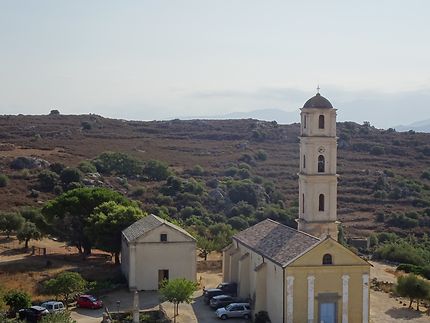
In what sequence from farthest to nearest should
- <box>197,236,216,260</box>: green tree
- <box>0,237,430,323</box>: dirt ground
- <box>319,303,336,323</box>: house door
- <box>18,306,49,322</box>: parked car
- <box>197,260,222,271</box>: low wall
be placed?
A: 1. <box>197,236,216,260</box>: green tree
2. <box>197,260,222,271</box>: low wall
3. <box>0,237,430,323</box>: dirt ground
4. <box>18,306,49,322</box>: parked car
5. <box>319,303,336,323</box>: house door

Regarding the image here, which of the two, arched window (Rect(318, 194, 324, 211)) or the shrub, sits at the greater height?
the shrub

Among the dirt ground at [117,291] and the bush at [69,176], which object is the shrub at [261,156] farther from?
the dirt ground at [117,291]

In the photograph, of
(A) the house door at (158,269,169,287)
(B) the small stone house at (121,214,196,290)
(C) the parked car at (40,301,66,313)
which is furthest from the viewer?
(A) the house door at (158,269,169,287)

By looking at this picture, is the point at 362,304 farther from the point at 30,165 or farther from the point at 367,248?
the point at 30,165

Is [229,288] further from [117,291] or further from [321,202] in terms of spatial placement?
[321,202]

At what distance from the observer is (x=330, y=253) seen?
31.8 metres

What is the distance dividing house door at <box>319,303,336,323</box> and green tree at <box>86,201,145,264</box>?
1803 centimetres

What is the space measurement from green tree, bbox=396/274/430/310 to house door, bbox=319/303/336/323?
8072 mm

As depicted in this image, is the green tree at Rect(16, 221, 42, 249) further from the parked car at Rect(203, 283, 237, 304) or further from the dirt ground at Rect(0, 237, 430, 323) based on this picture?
the parked car at Rect(203, 283, 237, 304)

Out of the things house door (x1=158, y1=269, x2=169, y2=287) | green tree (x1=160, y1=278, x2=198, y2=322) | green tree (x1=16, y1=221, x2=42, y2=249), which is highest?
green tree (x1=16, y1=221, x2=42, y2=249)

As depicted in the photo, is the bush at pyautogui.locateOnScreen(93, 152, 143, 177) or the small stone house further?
the bush at pyautogui.locateOnScreen(93, 152, 143, 177)

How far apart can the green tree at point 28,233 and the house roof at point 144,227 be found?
10000 millimetres

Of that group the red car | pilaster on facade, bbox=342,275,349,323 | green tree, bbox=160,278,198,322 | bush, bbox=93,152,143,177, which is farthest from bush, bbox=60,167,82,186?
pilaster on facade, bbox=342,275,349,323

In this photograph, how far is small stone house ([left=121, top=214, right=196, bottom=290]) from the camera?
131ft
